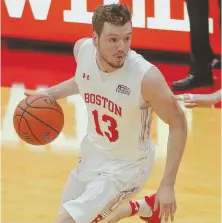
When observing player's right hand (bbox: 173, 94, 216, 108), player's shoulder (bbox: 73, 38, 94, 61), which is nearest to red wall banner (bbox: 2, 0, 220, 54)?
player's shoulder (bbox: 73, 38, 94, 61)

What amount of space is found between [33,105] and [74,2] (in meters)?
4.90

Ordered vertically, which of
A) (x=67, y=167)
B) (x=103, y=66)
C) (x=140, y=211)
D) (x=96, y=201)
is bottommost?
(x=67, y=167)

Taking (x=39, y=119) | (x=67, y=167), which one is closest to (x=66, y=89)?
(x=39, y=119)

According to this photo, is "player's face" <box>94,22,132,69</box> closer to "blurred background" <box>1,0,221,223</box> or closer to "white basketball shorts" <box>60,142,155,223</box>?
"white basketball shorts" <box>60,142,155,223</box>

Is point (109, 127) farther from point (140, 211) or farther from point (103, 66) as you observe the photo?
point (140, 211)

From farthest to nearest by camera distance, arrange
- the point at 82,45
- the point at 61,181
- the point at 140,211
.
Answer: the point at 61,181 < the point at 140,211 < the point at 82,45

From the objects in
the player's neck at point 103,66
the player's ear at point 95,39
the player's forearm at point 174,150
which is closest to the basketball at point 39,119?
the player's neck at point 103,66

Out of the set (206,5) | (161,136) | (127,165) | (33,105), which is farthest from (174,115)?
(206,5)

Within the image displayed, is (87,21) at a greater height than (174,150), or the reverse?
(174,150)

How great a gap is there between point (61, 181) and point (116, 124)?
6.04ft

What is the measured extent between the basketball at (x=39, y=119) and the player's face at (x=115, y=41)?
0.68 meters

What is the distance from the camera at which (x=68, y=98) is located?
27.8 feet

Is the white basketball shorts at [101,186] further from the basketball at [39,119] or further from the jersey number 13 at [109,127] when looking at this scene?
the basketball at [39,119]

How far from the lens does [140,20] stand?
31.6ft
